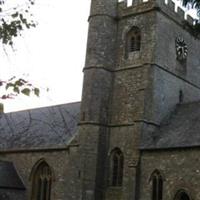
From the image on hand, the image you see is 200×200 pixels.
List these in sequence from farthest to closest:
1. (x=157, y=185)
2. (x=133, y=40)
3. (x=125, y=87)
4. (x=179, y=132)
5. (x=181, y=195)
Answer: (x=133, y=40) < (x=125, y=87) < (x=179, y=132) < (x=157, y=185) < (x=181, y=195)

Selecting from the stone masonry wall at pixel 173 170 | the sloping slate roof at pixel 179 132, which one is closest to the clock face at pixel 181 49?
the sloping slate roof at pixel 179 132

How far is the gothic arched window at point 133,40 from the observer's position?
31.3 m

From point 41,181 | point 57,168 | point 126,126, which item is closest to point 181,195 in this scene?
point 126,126

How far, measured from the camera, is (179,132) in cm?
2762

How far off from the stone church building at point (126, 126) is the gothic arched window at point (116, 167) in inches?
2.4

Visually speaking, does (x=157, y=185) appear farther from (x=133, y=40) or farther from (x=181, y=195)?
(x=133, y=40)

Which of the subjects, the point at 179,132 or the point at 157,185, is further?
the point at 179,132

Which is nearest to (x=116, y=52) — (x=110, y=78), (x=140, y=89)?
Answer: (x=110, y=78)

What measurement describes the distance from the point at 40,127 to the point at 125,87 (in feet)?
30.3

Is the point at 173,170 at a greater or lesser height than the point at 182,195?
greater

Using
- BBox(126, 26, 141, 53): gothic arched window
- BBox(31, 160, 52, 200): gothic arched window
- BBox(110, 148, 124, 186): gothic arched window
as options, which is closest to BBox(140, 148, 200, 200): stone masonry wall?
BBox(110, 148, 124, 186): gothic arched window

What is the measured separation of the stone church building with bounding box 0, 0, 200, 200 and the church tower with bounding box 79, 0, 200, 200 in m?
0.06

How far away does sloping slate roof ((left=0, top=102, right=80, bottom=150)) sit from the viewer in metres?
33.4

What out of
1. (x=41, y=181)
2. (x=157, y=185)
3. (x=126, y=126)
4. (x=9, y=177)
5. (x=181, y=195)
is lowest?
(x=181, y=195)
